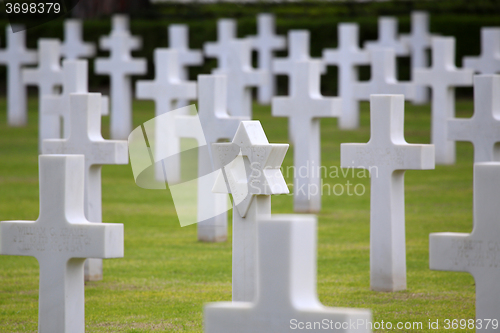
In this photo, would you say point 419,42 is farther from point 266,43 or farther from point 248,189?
Result: point 248,189

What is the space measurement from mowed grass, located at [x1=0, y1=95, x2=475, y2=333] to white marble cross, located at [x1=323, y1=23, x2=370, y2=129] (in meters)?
3.22

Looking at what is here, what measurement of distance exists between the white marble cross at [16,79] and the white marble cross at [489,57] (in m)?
9.25

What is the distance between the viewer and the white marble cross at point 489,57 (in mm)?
14609

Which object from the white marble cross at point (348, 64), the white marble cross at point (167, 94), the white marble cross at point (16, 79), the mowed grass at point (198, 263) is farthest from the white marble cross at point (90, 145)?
the white marble cross at point (16, 79)

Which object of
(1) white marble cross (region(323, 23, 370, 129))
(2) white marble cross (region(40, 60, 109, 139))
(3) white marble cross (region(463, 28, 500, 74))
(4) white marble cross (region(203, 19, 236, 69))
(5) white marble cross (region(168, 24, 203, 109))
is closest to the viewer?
(2) white marble cross (region(40, 60, 109, 139))

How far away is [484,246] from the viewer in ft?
13.1

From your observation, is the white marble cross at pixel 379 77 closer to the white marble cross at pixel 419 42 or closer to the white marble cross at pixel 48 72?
the white marble cross at pixel 48 72

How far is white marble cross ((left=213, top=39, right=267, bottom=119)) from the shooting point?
13.5 metres

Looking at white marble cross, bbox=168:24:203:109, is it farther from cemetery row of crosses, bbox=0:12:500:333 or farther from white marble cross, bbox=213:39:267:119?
cemetery row of crosses, bbox=0:12:500:333

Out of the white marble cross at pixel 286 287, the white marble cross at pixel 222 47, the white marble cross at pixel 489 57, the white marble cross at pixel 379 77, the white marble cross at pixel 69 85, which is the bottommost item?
the white marble cross at pixel 286 287

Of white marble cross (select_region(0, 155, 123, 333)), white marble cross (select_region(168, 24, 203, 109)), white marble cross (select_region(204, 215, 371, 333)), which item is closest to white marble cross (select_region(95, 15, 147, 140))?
white marble cross (select_region(168, 24, 203, 109))

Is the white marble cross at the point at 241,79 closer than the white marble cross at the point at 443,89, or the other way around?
the white marble cross at the point at 443,89

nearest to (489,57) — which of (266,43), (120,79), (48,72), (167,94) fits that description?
(167,94)

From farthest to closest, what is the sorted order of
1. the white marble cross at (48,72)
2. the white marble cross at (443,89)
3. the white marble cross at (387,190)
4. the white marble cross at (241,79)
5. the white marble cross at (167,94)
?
the white marble cross at (48,72), the white marble cross at (241,79), the white marble cross at (443,89), the white marble cross at (167,94), the white marble cross at (387,190)
